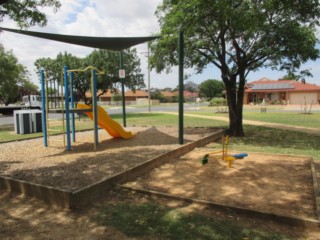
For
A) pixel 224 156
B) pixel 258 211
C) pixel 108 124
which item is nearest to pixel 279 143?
pixel 224 156

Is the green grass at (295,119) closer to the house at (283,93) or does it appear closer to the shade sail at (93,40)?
the shade sail at (93,40)

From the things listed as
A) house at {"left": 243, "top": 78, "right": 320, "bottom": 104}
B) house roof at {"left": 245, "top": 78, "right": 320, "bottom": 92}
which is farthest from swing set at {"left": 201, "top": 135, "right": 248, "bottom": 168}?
house roof at {"left": 245, "top": 78, "right": 320, "bottom": 92}

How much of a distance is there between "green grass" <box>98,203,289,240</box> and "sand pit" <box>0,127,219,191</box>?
0.97 metres

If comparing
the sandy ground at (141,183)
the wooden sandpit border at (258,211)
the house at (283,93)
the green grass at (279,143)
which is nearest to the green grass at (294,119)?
the green grass at (279,143)

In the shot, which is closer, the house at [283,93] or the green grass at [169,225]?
the green grass at [169,225]

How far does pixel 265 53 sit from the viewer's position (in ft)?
34.1

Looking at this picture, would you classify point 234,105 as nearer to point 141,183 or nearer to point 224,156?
point 224,156

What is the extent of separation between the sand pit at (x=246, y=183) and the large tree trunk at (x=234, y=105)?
4853 millimetres

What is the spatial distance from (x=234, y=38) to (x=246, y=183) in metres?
Result: 7.45

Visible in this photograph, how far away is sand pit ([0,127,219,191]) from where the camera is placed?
200 inches

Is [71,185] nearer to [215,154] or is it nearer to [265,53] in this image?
[215,154]

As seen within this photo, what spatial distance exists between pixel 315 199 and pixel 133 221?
9.30ft

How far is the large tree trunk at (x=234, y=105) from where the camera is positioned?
39.5 ft

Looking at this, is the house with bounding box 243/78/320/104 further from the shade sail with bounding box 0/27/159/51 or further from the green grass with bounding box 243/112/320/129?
the shade sail with bounding box 0/27/159/51
